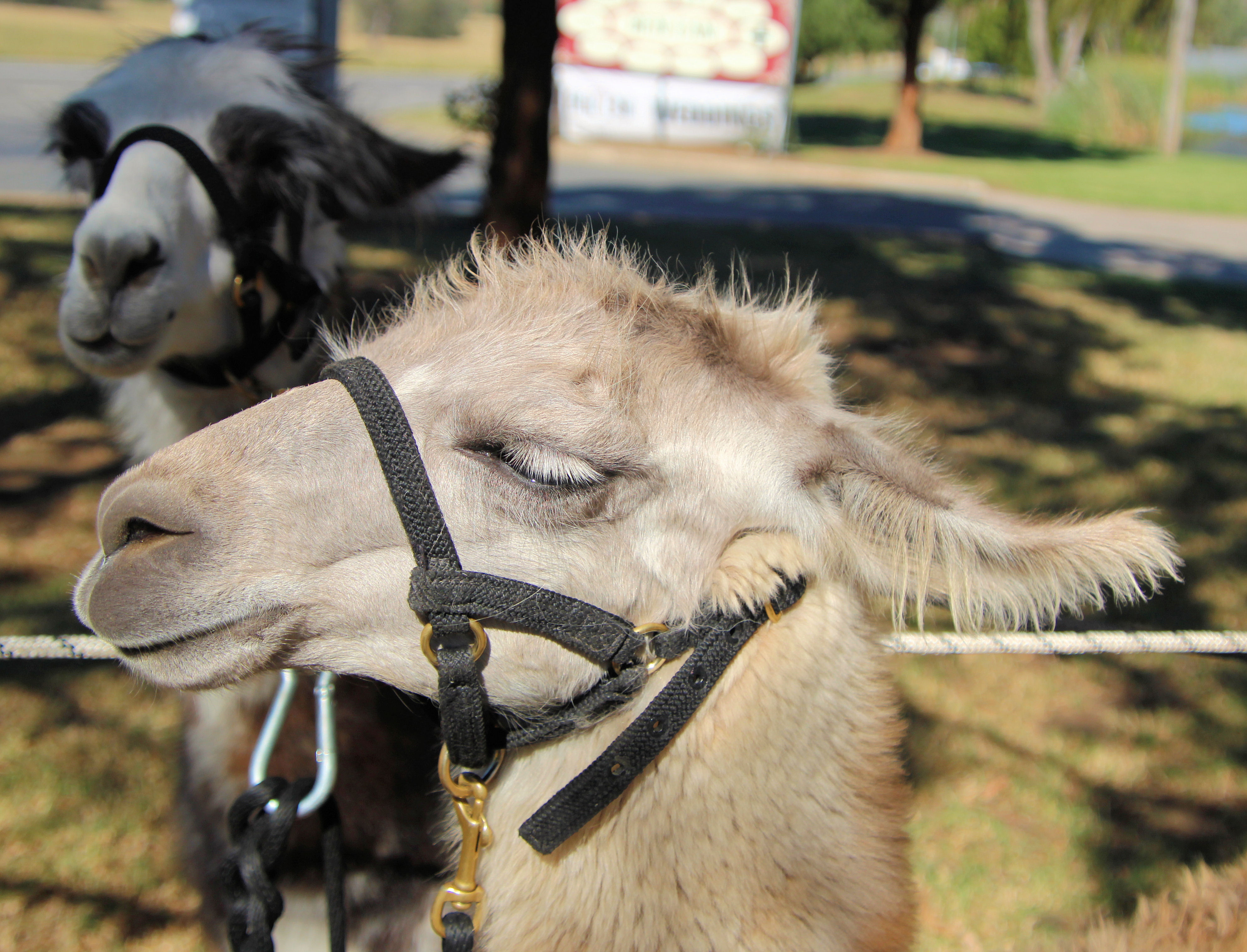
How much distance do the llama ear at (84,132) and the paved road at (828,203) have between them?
715 cm

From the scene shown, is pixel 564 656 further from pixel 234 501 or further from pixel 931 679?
pixel 931 679

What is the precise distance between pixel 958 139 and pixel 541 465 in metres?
32.5

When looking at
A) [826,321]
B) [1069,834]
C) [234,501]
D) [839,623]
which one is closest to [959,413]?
[826,321]

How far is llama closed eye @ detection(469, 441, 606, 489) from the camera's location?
146 centimetres

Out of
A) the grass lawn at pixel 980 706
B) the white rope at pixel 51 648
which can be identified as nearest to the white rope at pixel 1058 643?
the grass lawn at pixel 980 706

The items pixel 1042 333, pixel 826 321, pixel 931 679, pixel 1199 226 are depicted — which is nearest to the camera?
pixel 931 679

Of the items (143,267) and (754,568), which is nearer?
(754,568)

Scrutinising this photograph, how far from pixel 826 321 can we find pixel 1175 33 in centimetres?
2980

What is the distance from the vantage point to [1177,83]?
96.8 feet

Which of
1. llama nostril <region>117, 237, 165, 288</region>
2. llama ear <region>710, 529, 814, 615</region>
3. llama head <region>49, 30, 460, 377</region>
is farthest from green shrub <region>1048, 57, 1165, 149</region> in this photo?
llama ear <region>710, 529, 814, 615</region>

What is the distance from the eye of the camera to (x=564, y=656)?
1.53 meters

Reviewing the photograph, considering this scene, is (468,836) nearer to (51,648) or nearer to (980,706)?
(51,648)

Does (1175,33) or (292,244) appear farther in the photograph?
(1175,33)

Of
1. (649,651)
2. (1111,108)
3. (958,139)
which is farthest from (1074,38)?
(649,651)
